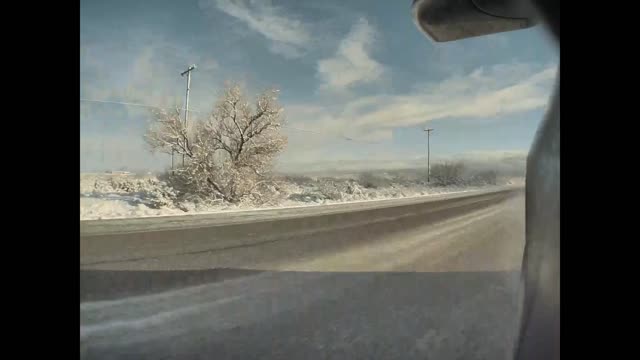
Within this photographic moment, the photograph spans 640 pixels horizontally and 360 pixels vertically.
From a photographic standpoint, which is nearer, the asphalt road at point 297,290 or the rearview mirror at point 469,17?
the rearview mirror at point 469,17

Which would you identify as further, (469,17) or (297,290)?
(297,290)

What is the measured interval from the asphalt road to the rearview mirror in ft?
3.24

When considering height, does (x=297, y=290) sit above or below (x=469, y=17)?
below

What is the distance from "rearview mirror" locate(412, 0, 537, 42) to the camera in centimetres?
78

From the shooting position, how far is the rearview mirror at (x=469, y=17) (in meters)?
0.78

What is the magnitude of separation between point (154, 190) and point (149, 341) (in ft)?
6.69

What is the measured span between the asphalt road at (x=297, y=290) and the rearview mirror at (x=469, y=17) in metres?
0.99

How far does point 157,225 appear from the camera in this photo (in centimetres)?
341

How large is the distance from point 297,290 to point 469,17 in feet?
6.09

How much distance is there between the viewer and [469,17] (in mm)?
829
